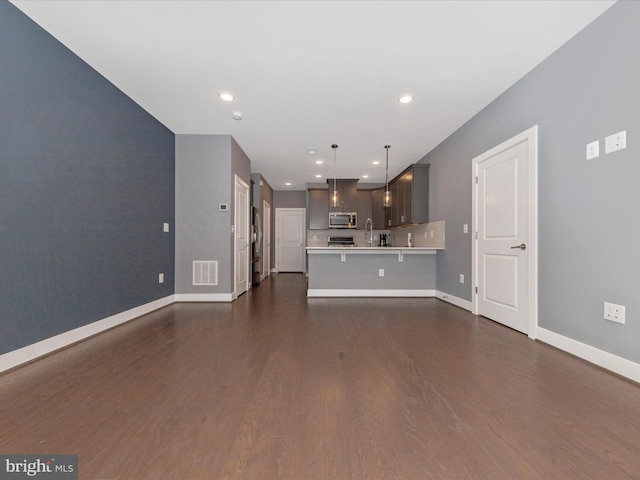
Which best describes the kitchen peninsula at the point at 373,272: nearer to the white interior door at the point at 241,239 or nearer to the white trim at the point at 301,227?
the white interior door at the point at 241,239

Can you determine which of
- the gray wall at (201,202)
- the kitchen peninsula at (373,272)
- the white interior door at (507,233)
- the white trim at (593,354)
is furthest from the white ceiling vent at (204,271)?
the white trim at (593,354)

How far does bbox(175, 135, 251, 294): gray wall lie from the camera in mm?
4684

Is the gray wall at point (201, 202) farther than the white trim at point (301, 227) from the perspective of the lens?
No

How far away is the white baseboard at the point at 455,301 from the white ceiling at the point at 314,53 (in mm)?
2625

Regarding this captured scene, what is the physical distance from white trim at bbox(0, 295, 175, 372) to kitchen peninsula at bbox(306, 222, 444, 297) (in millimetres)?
2706

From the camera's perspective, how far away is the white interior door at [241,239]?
16.9 ft

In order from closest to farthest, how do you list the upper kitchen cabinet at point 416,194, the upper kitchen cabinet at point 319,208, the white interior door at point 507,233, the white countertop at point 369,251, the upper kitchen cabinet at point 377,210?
the white interior door at point 507,233, the white countertop at point 369,251, the upper kitchen cabinet at point 416,194, the upper kitchen cabinet at point 319,208, the upper kitchen cabinet at point 377,210

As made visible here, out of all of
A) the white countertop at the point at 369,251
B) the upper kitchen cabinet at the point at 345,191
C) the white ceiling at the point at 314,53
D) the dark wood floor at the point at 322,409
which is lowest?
the dark wood floor at the point at 322,409

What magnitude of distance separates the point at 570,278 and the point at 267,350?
271 cm

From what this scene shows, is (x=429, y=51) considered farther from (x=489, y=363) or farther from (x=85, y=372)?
(x=85, y=372)

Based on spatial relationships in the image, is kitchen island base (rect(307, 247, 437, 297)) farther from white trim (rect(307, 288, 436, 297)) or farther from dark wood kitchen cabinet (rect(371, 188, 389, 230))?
dark wood kitchen cabinet (rect(371, 188, 389, 230))

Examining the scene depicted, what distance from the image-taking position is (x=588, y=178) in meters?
2.32

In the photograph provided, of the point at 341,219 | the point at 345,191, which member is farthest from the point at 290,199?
the point at 345,191

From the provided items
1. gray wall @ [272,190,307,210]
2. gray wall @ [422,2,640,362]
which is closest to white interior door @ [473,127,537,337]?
gray wall @ [422,2,640,362]
